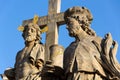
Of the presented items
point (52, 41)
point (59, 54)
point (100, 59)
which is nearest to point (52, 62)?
point (59, 54)

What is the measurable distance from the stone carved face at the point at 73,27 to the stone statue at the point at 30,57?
33.4 inches

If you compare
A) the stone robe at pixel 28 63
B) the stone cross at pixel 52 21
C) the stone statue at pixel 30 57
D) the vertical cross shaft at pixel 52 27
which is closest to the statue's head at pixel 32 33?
the stone statue at pixel 30 57

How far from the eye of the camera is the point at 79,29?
34.2ft

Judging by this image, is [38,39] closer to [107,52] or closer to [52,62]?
[52,62]

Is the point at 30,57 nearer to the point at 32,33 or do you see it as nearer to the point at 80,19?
the point at 32,33

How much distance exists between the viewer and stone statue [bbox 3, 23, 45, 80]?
34.6ft

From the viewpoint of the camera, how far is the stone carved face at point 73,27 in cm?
1038

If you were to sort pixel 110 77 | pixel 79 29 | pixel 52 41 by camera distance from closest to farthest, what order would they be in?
pixel 110 77 → pixel 79 29 → pixel 52 41

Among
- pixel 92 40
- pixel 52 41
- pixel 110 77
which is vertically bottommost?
pixel 110 77

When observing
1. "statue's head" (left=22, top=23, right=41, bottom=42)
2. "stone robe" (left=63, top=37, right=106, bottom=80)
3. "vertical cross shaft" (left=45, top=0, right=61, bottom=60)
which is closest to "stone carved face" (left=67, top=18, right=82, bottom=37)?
"stone robe" (left=63, top=37, right=106, bottom=80)

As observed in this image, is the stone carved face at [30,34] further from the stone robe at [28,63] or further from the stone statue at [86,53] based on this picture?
the stone statue at [86,53]

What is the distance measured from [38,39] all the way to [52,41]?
942 centimetres

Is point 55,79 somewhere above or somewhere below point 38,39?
below

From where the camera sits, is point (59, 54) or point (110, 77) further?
point (59, 54)
